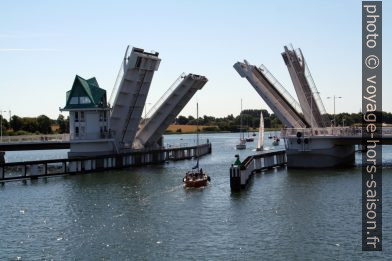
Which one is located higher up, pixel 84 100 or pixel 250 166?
pixel 84 100

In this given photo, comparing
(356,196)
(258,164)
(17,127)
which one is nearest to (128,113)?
(258,164)

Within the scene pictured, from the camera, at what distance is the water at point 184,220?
21.8 meters

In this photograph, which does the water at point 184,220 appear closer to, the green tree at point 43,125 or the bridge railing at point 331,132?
the bridge railing at point 331,132

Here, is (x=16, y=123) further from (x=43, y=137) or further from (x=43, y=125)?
(x=43, y=137)

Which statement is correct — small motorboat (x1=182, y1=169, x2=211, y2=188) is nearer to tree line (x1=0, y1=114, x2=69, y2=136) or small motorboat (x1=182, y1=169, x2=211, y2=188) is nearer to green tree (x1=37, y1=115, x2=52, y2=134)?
tree line (x1=0, y1=114, x2=69, y2=136)

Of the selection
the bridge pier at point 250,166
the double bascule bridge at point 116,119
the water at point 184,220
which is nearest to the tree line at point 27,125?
the double bascule bridge at point 116,119

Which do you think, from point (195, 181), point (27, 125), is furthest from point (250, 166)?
point (27, 125)

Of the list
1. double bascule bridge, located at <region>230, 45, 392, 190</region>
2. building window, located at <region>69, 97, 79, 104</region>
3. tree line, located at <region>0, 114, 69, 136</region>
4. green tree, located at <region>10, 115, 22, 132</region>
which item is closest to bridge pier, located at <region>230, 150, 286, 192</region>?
double bascule bridge, located at <region>230, 45, 392, 190</region>

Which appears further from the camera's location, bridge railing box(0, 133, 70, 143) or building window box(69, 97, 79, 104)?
bridge railing box(0, 133, 70, 143)

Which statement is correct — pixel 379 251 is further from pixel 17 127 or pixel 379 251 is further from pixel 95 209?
pixel 17 127

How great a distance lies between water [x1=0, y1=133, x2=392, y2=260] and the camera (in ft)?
71.6

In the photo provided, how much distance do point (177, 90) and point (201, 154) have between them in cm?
2897

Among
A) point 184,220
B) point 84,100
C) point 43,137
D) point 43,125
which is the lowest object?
point 184,220

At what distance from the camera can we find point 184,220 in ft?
91.1
